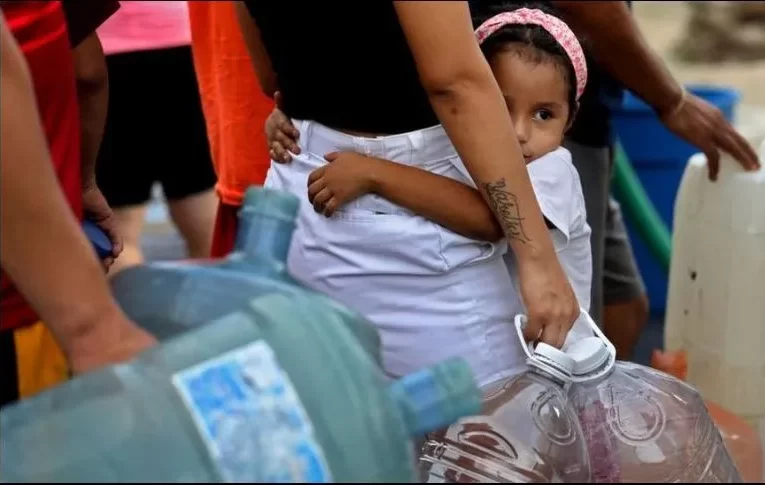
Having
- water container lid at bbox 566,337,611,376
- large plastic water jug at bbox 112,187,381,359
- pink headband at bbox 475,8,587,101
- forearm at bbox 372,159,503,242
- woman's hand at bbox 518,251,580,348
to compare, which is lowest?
water container lid at bbox 566,337,611,376

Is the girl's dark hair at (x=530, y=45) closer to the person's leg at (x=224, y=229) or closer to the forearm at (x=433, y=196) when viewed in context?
the forearm at (x=433, y=196)

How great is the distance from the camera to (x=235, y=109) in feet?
5.37

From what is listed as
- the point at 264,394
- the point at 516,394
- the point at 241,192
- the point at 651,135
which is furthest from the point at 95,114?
the point at 651,135

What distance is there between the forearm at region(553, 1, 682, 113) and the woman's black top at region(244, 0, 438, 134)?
0.49 metres

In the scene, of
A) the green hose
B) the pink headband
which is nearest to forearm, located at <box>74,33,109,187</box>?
the pink headband

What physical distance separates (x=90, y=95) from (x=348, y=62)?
45 cm

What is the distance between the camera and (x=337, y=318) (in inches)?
30.3

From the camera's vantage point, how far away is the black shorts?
2.15 metres

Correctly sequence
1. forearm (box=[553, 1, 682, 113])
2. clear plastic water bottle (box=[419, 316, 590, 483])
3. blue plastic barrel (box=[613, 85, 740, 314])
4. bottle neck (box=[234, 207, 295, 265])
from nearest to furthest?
bottle neck (box=[234, 207, 295, 265])
clear plastic water bottle (box=[419, 316, 590, 483])
forearm (box=[553, 1, 682, 113])
blue plastic barrel (box=[613, 85, 740, 314])

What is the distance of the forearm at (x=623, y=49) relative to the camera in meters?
1.51

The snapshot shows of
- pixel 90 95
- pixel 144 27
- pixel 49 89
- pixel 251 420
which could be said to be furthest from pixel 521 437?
pixel 144 27

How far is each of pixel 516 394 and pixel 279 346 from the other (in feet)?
1.46

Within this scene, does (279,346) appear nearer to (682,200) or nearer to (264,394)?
(264,394)

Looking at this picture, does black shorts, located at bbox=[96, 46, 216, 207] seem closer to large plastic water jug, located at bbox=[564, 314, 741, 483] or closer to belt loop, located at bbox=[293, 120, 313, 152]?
belt loop, located at bbox=[293, 120, 313, 152]
